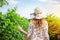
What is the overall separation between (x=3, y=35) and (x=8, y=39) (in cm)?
18

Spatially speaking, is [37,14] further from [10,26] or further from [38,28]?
Answer: [10,26]

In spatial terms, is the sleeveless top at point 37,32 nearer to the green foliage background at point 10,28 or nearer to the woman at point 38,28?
the woman at point 38,28

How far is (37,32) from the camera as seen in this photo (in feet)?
17.0

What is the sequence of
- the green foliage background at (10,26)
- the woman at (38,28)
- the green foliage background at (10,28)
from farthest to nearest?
the green foliage background at (10,28) → the green foliage background at (10,26) → the woman at (38,28)

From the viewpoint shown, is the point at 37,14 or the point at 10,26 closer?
the point at 37,14

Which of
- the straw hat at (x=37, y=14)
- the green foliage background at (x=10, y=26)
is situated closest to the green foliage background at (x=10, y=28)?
the green foliage background at (x=10, y=26)

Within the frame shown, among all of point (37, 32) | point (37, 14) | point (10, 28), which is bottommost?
point (10, 28)

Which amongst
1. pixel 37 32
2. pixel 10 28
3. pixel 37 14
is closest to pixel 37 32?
pixel 37 32

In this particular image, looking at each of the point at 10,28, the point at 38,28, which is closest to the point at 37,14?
the point at 38,28

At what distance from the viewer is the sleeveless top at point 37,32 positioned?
516 centimetres

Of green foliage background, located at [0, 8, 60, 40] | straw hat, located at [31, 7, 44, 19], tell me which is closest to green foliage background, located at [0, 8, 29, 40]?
green foliage background, located at [0, 8, 60, 40]

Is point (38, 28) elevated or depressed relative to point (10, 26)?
elevated

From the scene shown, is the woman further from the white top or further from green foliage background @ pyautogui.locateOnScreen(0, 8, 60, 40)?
green foliage background @ pyautogui.locateOnScreen(0, 8, 60, 40)

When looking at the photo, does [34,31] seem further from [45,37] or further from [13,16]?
[13,16]
